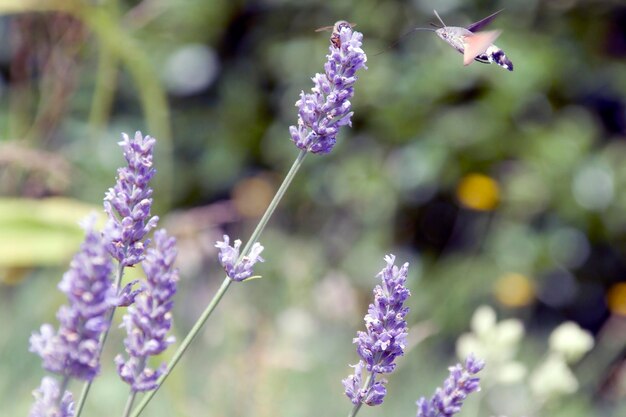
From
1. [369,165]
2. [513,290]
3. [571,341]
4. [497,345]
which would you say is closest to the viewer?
[497,345]

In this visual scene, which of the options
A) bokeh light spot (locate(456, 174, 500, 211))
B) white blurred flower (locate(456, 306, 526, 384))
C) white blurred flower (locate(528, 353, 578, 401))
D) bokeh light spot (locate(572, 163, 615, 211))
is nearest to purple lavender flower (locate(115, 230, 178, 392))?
white blurred flower (locate(456, 306, 526, 384))

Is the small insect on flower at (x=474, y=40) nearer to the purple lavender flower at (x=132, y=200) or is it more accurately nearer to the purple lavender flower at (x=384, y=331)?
the purple lavender flower at (x=384, y=331)

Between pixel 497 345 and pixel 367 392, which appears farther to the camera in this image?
pixel 497 345

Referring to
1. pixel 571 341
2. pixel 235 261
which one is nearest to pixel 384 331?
pixel 235 261

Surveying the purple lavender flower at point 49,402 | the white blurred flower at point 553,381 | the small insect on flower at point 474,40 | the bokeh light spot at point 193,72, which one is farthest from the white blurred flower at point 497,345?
the bokeh light spot at point 193,72

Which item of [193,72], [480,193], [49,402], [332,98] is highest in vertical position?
[193,72]

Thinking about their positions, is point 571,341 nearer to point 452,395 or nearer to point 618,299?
point 452,395

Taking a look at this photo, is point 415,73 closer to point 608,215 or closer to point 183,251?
point 608,215
